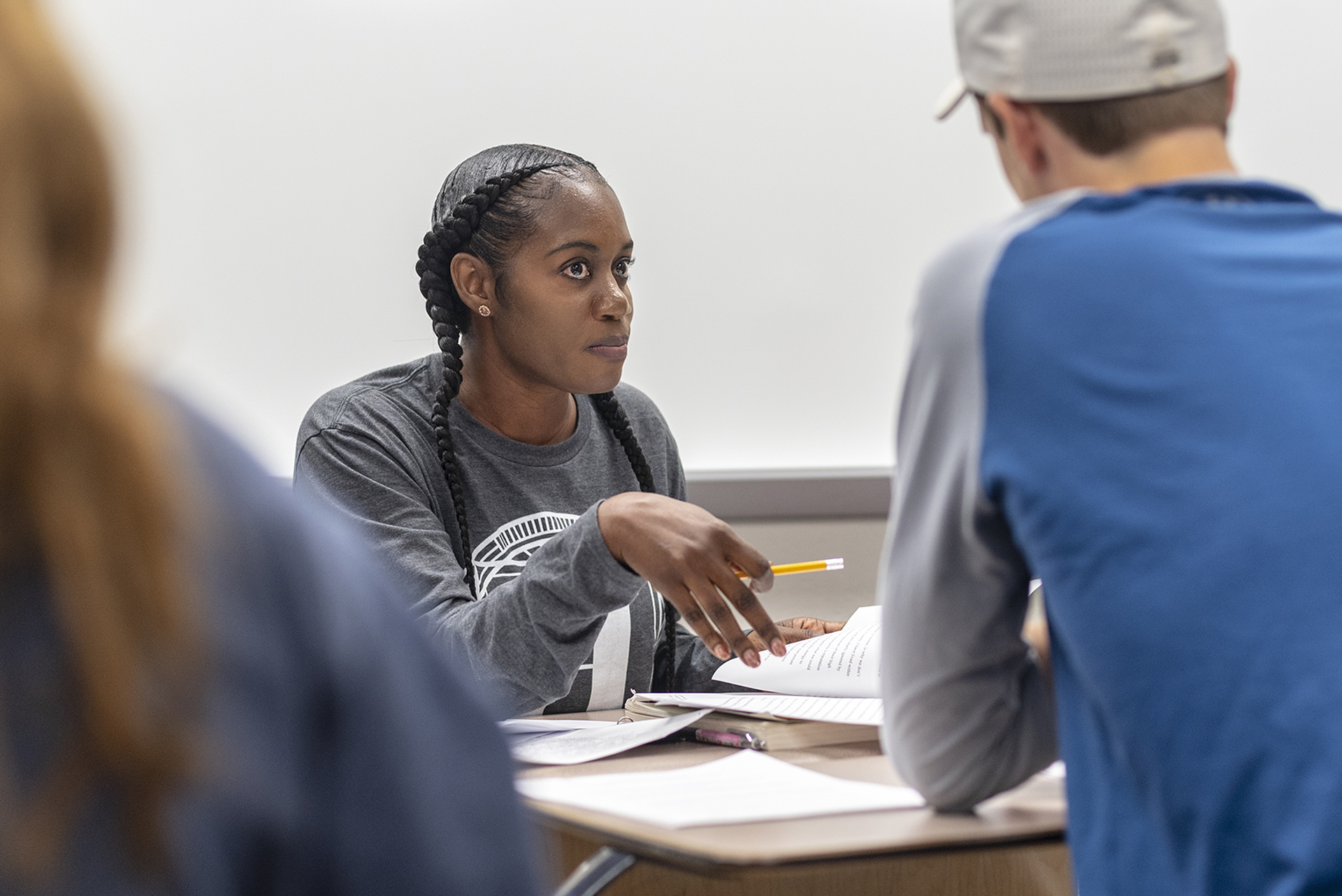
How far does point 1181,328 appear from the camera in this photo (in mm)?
690

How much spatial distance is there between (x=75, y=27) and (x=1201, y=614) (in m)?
0.60

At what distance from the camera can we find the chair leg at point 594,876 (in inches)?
31.8

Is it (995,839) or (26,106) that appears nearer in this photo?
(26,106)

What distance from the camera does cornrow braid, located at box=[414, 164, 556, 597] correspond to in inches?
56.6

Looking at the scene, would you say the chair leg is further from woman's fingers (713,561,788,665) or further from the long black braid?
the long black braid

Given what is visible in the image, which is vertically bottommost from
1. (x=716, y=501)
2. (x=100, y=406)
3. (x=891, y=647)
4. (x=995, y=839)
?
(x=716, y=501)

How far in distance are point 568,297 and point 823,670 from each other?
633mm

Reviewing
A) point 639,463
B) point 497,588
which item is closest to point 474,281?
point 639,463

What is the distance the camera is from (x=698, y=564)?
1041 millimetres

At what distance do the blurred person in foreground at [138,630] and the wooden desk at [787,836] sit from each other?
0.39m

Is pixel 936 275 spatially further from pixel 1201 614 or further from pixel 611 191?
pixel 611 191

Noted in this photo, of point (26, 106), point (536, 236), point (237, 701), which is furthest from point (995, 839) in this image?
point (536, 236)

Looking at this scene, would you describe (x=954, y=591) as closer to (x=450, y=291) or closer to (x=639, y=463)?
(x=639, y=463)

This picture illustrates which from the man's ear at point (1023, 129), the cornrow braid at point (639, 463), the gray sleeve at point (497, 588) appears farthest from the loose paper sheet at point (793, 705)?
the man's ear at point (1023, 129)
